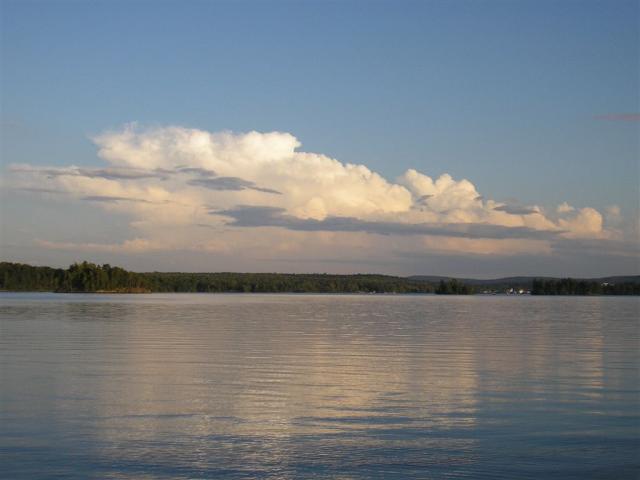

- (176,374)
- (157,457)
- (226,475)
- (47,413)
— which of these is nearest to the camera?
(226,475)

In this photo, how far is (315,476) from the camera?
479 inches

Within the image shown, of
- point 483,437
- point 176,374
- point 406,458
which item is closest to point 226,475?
point 406,458

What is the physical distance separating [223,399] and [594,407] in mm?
9014

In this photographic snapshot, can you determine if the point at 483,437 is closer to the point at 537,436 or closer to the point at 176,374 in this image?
the point at 537,436

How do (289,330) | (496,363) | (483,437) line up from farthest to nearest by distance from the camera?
(289,330), (496,363), (483,437)

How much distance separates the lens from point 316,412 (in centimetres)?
1742

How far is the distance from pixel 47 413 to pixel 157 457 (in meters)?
5.05

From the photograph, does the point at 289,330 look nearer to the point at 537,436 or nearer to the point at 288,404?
the point at 288,404

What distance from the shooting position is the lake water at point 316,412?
13.0 metres

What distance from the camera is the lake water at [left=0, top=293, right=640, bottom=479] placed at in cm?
1297

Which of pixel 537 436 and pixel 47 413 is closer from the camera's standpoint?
pixel 537 436

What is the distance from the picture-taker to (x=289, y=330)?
151 ft

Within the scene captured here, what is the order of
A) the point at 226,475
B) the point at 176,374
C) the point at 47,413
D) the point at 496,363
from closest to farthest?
the point at 226,475, the point at 47,413, the point at 176,374, the point at 496,363

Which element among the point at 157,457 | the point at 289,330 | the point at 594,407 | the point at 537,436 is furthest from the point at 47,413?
the point at 289,330
